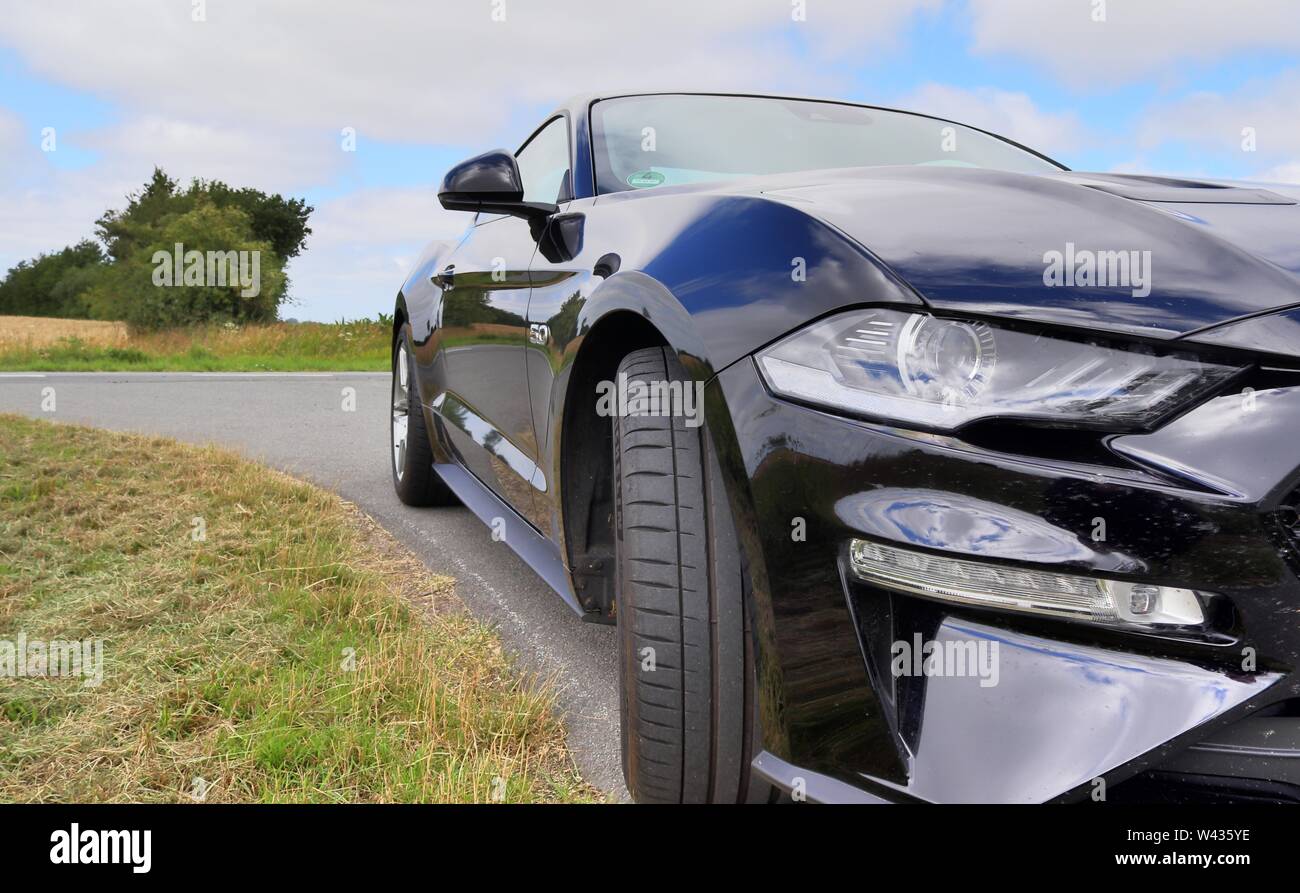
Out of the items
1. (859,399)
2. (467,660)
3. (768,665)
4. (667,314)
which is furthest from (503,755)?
(859,399)

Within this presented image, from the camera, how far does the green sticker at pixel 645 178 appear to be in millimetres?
2430

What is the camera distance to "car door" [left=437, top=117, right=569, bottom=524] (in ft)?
8.39

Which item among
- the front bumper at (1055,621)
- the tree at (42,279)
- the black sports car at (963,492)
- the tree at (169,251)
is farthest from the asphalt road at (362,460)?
the tree at (42,279)

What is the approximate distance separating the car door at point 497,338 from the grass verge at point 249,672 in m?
0.47

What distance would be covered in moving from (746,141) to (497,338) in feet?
2.89

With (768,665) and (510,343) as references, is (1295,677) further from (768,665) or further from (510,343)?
(510,343)

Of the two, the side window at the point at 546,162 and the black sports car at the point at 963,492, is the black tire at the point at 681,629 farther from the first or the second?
the side window at the point at 546,162

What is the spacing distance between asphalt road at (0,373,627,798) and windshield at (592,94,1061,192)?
1247 mm

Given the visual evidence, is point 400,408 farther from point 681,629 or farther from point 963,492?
point 963,492

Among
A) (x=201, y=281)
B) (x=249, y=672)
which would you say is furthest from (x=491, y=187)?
(x=201, y=281)

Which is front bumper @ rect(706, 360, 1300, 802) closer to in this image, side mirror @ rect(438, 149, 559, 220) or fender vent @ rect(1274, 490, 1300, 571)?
fender vent @ rect(1274, 490, 1300, 571)

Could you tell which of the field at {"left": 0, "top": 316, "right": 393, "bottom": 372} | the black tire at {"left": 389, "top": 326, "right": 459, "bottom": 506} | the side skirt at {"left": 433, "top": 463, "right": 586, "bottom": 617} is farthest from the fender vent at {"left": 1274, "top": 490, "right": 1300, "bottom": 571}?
the field at {"left": 0, "top": 316, "right": 393, "bottom": 372}

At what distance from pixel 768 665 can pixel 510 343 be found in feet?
5.03

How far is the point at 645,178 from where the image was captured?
2.46 m
